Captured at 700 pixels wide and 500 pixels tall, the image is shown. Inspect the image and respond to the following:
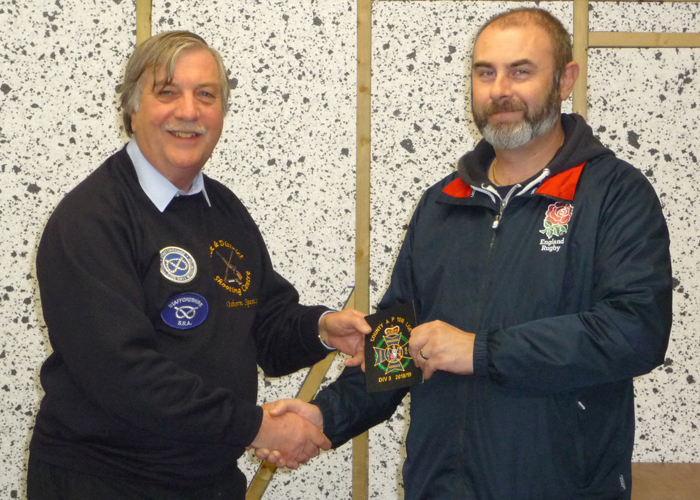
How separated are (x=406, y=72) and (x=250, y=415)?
1772 mm

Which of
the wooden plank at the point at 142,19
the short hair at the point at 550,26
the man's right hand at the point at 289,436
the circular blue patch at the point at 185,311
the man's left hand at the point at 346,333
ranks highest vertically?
the wooden plank at the point at 142,19

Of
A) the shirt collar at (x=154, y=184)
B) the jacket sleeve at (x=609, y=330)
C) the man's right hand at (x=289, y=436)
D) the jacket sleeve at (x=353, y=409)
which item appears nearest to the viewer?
the jacket sleeve at (x=609, y=330)

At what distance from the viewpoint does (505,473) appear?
1.68 meters

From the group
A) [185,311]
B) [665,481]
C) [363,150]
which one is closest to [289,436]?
[185,311]

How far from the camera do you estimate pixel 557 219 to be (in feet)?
5.71

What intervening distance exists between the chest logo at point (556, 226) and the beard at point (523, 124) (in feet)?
0.77

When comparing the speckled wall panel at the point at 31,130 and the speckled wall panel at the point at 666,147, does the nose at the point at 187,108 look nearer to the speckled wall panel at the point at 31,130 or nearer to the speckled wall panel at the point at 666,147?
the speckled wall panel at the point at 31,130

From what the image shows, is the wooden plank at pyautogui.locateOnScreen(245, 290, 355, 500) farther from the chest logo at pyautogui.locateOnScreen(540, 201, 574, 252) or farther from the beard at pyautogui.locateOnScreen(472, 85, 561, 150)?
the chest logo at pyautogui.locateOnScreen(540, 201, 574, 252)

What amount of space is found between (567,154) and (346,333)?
0.91m

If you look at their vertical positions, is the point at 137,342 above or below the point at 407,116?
below

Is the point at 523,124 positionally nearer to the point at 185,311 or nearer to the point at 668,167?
the point at 185,311

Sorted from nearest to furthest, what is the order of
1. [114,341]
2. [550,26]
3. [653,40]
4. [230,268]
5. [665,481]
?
[114,341], [550,26], [230,268], [665,481], [653,40]

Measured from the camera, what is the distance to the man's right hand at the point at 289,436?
2.03 m

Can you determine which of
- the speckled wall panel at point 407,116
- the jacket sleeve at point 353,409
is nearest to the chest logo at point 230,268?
the jacket sleeve at point 353,409
